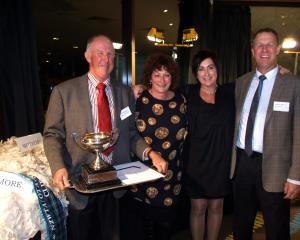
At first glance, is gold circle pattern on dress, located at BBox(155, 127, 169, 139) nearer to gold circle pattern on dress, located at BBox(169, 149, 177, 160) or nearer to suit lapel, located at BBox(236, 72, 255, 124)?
gold circle pattern on dress, located at BBox(169, 149, 177, 160)

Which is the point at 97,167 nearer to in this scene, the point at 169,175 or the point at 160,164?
the point at 160,164

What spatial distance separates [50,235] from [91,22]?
5.17 m

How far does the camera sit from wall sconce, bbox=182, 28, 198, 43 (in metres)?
3.80

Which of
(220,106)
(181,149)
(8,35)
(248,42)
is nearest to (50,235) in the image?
(181,149)

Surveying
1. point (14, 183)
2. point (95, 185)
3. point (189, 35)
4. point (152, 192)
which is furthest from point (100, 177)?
point (189, 35)

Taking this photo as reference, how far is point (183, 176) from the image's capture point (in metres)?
2.03

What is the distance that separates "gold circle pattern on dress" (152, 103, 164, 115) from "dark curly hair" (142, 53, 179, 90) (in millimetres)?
174

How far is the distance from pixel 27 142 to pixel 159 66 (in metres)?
0.95

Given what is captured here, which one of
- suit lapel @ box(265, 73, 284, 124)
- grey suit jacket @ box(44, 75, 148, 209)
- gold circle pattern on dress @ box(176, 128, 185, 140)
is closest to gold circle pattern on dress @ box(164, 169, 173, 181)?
gold circle pattern on dress @ box(176, 128, 185, 140)

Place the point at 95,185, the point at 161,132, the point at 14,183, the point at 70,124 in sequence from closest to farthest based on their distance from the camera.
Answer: the point at 95,185 < the point at 14,183 < the point at 70,124 < the point at 161,132

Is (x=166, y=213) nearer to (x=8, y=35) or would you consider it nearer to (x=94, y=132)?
(x=94, y=132)

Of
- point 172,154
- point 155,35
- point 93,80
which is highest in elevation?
point 155,35

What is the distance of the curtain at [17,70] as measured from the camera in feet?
7.59

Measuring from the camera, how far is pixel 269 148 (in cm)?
170
